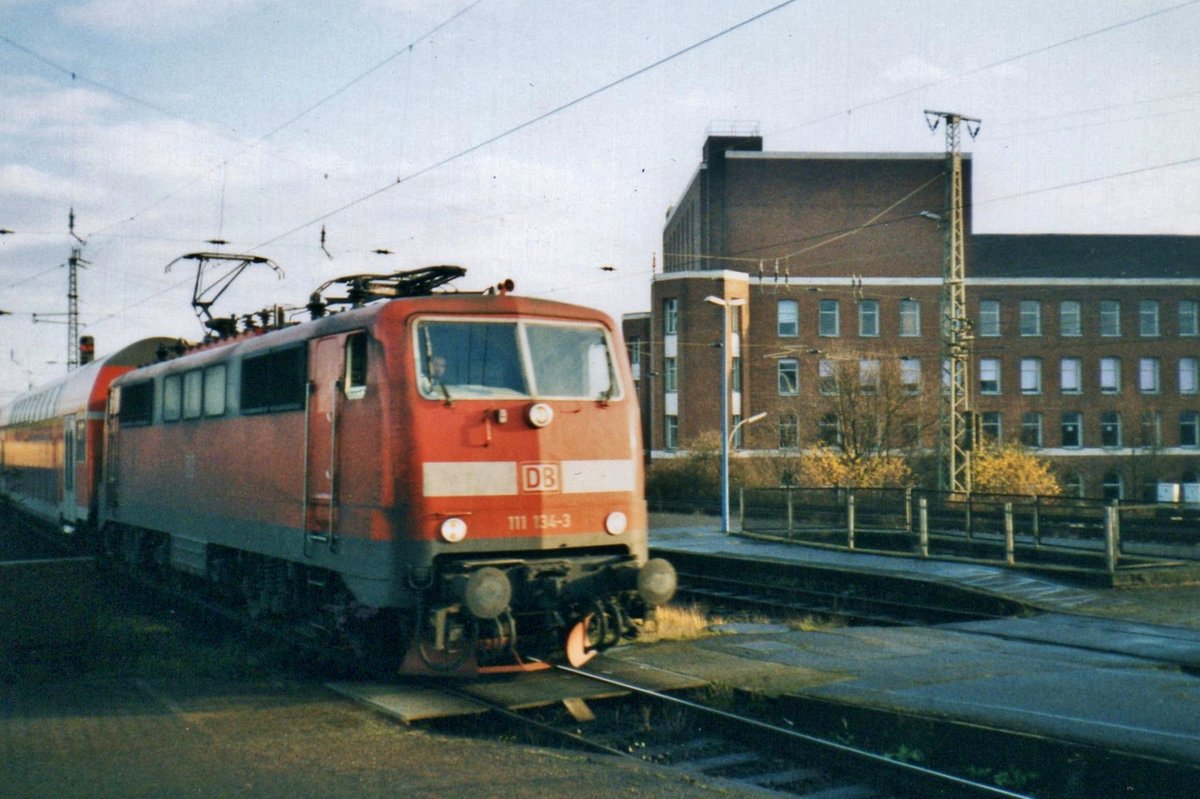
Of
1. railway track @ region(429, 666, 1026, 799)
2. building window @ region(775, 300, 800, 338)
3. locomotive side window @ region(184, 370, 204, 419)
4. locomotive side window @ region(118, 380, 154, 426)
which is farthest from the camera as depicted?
building window @ region(775, 300, 800, 338)

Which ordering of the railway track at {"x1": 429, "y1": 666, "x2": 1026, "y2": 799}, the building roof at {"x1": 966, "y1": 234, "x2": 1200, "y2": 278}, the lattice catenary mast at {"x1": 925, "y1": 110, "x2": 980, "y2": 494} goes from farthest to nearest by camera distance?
the building roof at {"x1": 966, "y1": 234, "x2": 1200, "y2": 278} → the lattice catenary mast at {"x1": 925, "y1": 110, "x2": 980, "y2": 494} → the railway track at {"x1": 429, "y1": 666, "x2": 1026, "y2": 799}

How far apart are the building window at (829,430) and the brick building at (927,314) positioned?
4472 mm

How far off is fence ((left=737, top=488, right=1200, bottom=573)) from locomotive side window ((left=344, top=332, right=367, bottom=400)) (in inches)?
423

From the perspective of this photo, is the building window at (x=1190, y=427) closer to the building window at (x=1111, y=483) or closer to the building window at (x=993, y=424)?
the building window at (x=1111, y=483)

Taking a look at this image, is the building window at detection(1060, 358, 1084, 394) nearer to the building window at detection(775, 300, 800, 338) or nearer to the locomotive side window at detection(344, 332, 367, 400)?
the building window at detection(775, 300, 800, 338)

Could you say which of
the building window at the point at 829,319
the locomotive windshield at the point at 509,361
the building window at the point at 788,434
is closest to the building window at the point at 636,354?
the building window at the point at 788,434

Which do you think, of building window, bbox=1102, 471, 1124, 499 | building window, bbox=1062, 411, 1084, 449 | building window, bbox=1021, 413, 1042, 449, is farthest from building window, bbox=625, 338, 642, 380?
building window, bbox=1102, 471, 1124, 499

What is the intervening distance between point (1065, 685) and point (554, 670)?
Result: 4.30 metres

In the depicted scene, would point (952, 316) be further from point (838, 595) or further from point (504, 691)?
point (504, 691)

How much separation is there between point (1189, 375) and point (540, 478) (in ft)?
196

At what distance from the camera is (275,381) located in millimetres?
11672

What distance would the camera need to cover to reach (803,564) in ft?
64.2

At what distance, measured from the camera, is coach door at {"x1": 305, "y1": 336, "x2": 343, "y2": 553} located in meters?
10.3

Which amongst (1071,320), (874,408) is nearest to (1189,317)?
(1071,320)
